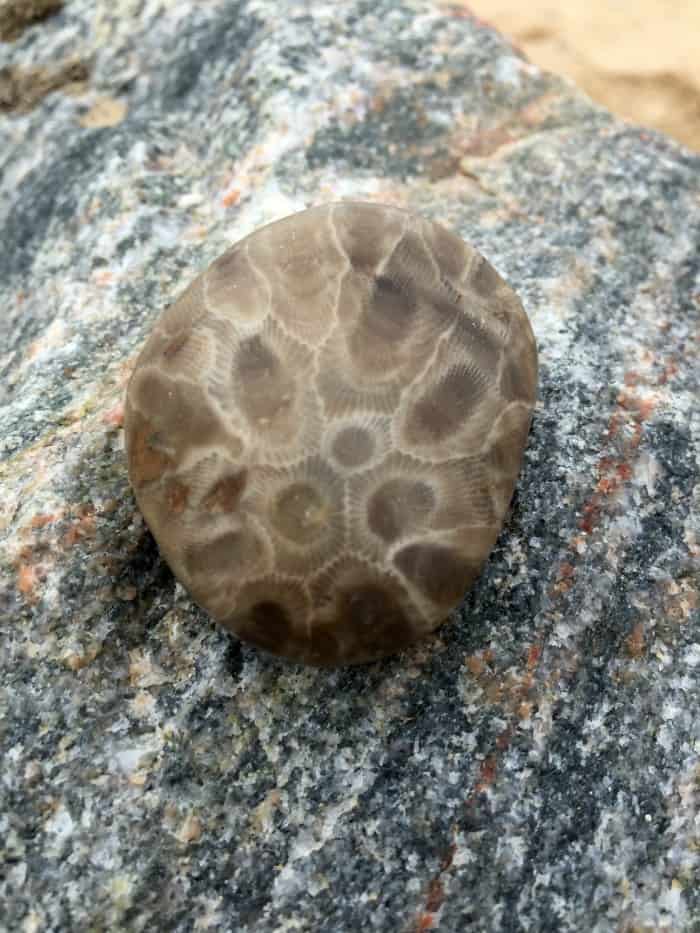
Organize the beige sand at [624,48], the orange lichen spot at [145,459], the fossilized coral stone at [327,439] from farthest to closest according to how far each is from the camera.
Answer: the beige sand at [624,48] → the orange lichen spot at [145,459] → the fossilized coral stone at [327,439]

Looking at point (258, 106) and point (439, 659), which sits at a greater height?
point (258, 106)

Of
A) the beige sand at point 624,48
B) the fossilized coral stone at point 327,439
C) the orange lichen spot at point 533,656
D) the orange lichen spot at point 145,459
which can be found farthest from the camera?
the beige sand at point 624,48

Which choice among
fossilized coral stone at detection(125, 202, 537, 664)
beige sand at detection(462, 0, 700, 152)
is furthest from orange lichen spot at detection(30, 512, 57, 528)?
beige sand at detection(462, 0, 700, 152)

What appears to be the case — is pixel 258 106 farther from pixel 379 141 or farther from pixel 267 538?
pixel 267 538

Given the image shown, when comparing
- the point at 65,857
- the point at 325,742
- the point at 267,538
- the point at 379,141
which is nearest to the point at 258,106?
the point at 379,141

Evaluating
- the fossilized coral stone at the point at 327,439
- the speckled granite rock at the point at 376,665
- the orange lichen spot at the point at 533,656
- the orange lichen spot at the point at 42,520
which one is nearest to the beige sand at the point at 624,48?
the speckled granite rock at the point at 376,665

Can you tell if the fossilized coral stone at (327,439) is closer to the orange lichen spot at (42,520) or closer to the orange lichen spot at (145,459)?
the orange lichen spot at (145,459)
